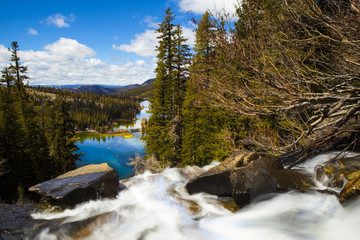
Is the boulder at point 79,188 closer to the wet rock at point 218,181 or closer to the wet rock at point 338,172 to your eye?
the wet rock at point 218,181

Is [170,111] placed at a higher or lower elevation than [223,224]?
higher

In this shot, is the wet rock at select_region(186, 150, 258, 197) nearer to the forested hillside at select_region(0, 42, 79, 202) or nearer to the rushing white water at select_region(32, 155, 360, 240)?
the rushing white water at select_region(32, 155, 360, 240)

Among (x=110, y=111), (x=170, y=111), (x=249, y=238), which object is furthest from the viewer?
(x=110, y=111)

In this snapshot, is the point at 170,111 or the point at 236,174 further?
the point at 170,111

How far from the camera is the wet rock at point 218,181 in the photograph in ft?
20.5

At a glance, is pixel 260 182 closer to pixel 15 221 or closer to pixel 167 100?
pixel 15 221

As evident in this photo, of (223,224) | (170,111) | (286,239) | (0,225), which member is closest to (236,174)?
(223,224)

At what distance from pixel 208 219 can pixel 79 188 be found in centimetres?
439

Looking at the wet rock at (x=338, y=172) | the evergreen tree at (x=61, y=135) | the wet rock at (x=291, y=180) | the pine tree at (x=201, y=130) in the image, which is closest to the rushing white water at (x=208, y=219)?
the wet rock at (x=291, y=180)

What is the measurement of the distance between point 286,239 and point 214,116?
12367 mm

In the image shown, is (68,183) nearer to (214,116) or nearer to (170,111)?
A: (214,116)

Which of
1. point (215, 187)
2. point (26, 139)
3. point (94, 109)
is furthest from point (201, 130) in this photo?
point (94, 109)

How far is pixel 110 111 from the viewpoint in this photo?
490 feet

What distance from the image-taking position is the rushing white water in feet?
14.0
